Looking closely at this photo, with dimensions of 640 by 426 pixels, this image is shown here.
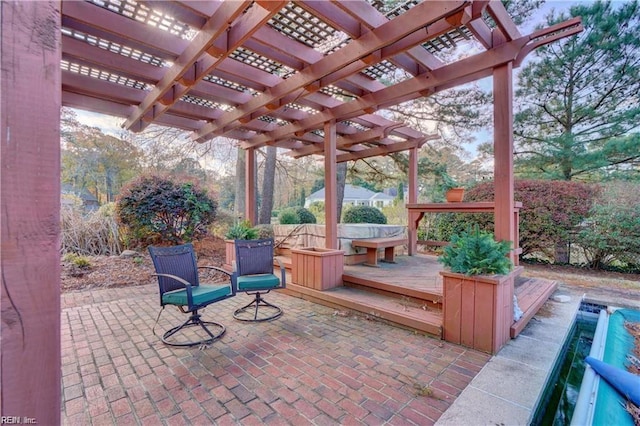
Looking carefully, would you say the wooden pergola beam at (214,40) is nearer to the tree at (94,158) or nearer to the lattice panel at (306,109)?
the lattice panel at (306,109)

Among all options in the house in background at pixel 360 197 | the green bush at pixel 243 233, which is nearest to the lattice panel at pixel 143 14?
the green bush at pixel 243 233

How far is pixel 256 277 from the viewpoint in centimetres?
388

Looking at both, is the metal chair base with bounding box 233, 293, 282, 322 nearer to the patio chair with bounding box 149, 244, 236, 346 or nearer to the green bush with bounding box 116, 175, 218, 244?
the patio chair with bounding box 149, 244, 236, 346

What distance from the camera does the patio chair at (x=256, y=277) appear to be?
3646 mm

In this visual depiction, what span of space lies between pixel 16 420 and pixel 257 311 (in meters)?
3.13

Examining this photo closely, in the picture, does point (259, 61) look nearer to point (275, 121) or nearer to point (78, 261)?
point (275, 121)

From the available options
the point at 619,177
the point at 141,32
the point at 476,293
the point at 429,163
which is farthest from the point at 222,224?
the point at 619,177

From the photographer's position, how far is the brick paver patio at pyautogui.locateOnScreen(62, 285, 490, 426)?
6.42 ft

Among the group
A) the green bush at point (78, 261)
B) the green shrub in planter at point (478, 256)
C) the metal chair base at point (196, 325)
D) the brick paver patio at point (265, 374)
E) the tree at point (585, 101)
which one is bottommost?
the brick paver patio at point (265, 374)

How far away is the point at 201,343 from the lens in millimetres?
2965

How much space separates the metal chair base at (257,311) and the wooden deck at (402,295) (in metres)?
0.66

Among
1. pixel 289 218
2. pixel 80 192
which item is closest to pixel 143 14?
pixel 289 218

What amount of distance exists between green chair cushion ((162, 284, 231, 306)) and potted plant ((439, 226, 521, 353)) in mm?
2407

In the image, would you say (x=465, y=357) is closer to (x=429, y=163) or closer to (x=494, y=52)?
(x=494, y=52)
